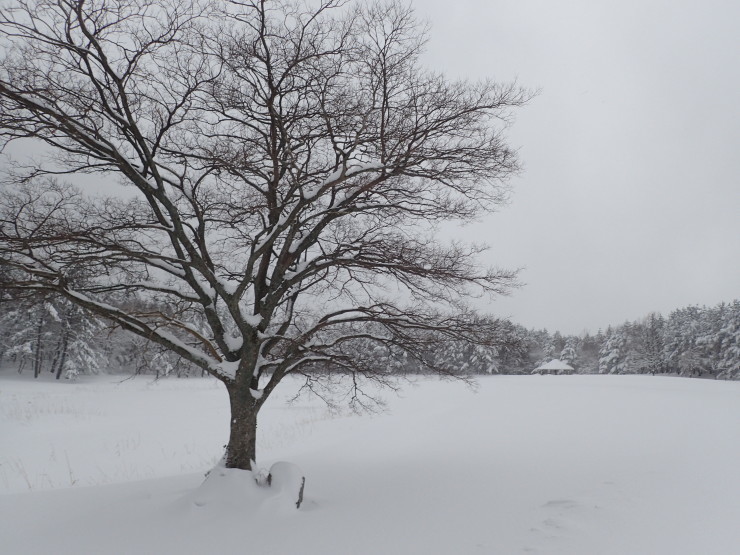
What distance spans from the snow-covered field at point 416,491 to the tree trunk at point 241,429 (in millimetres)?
496

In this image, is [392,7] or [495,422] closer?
[392,7]

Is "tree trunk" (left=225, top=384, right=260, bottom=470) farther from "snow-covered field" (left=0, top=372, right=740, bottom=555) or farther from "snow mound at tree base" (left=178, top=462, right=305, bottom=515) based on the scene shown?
"snow-covered field" (left=0, top=372, right=740, bottom=555)

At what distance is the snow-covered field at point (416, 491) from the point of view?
4.25 meters

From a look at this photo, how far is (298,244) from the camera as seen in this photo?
21.8 feet

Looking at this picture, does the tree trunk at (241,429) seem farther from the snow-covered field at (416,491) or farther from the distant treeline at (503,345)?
the distant treeline at (503,345)

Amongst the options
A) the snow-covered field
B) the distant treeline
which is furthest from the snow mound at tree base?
the distant treeline

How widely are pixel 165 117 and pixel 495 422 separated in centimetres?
1225

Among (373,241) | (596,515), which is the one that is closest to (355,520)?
(596,515)

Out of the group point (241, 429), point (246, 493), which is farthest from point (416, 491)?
point (241, 429)

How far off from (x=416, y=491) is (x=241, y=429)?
9.27ft

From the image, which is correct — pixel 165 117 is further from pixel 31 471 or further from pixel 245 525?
pixel 31 471

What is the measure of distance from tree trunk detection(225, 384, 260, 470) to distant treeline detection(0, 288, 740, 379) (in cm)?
152

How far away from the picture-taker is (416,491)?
19.7 feet

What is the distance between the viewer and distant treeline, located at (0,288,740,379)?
1930cm
